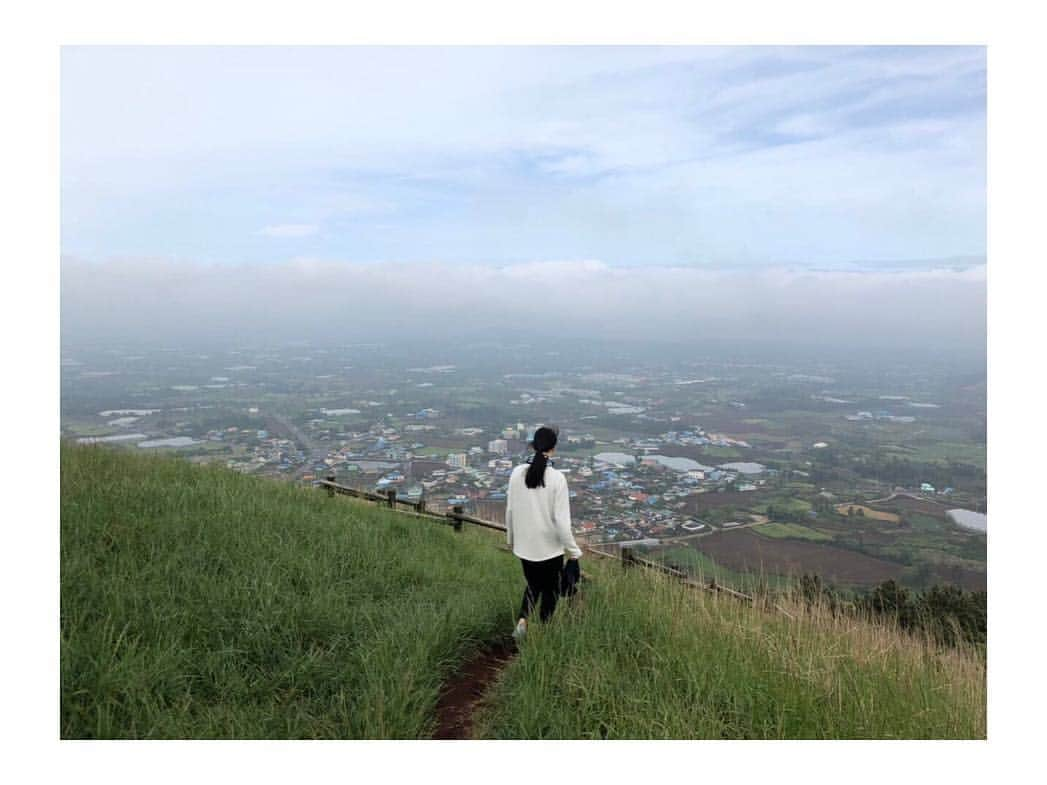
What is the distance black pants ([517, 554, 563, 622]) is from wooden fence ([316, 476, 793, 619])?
1.87m

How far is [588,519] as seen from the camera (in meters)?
7.36

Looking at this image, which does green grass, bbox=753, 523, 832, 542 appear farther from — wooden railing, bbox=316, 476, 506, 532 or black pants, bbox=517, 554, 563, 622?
black pants, bbox=517, 554, 563, 622

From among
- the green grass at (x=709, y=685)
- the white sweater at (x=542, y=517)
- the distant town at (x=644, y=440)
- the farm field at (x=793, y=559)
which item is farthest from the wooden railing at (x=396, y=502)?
the white sweater at (x=542, y=517)

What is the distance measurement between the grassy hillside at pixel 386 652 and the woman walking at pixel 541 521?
9.2 inches

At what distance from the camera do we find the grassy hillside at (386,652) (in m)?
3.06

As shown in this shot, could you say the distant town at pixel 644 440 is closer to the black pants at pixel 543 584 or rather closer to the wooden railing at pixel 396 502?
the wooden railing at pixel 396 502

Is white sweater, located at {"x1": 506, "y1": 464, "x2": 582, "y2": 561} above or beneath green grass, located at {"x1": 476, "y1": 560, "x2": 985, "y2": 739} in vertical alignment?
above

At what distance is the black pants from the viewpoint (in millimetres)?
4039

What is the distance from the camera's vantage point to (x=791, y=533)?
8195 millimetres

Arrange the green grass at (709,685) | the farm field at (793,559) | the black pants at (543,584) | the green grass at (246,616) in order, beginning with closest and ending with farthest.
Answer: the green grass at (246,616)
the green grass at (709,685)
the black pants at (543,584)
the farm field at (793,559)

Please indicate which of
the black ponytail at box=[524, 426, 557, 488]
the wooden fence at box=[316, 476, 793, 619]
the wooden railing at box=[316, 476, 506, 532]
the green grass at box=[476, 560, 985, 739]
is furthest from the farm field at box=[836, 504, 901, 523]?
the black ponytail at box=[524, 426, 557, 488]

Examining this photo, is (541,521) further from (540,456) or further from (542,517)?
(540,456)
